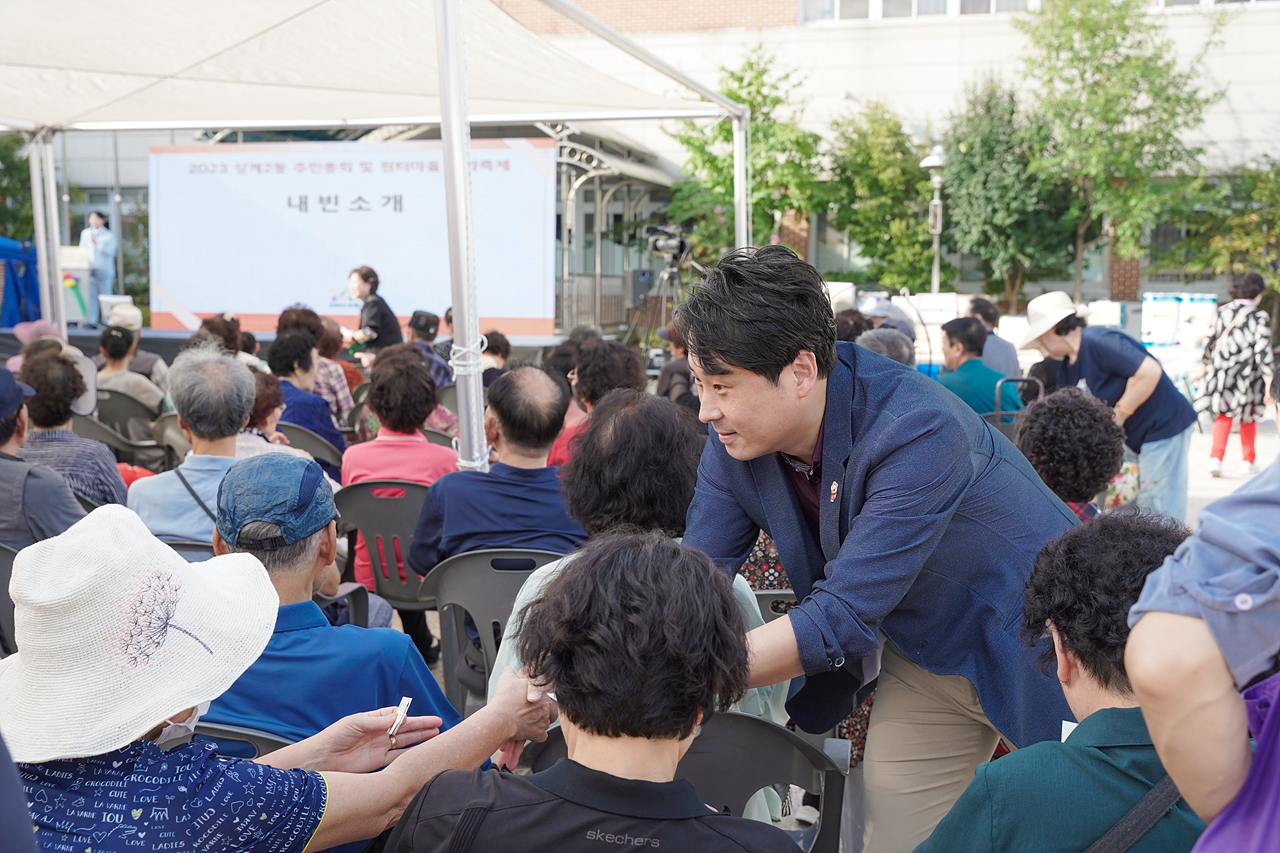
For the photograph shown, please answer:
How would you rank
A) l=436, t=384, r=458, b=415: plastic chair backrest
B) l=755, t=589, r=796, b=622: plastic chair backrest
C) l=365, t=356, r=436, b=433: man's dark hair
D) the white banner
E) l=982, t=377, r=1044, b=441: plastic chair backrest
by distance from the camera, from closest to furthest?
l=755, t=589, r=796, b=622: plastic chair backrest
l=365, t=356, r=436, b=433: man's dark hair
l=982, t=377, r=1044, b=441: plastic chair backrest
l=436, t=384, r=458, b=415: plastic chair backrest
the white banner

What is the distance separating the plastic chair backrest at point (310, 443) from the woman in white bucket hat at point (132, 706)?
3085 mm

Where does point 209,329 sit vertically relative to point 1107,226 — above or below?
below

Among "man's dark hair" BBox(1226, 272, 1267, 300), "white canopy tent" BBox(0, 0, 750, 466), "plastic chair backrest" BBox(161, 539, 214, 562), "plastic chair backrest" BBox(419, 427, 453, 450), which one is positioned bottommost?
"plastic chair backrest" BBox(161, 539, 214, 562)

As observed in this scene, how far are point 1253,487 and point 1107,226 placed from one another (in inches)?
756

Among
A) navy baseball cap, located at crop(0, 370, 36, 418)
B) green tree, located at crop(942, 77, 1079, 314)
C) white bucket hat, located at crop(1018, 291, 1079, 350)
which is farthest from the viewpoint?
green tree, located at crop(942, 77, 1079, 314)

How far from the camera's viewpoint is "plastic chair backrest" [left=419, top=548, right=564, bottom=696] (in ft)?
8.34

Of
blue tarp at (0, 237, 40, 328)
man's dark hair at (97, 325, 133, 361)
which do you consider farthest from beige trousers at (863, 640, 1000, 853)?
blue tarp at (0, 237, 40, 328)

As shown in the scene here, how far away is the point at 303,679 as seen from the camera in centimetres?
167

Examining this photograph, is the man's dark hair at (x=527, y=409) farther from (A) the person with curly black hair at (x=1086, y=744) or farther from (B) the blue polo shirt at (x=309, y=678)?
(A) the person with curly black hair at (x=1086, y=744)

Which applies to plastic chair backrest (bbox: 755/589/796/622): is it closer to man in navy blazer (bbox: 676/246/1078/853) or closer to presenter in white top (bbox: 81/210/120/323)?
man in navy blazer (bbox: 676/246/1078/853)

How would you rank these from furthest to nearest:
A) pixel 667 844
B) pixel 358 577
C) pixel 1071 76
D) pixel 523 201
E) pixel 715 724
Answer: pixel 1071 76
pixel 523 201
pixel 358 577
pixel 715 724
pixel 667 844

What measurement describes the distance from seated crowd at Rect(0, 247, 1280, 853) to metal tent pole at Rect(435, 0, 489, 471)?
3.14 feet

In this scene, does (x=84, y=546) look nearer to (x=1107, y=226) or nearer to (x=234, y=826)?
(x=234, y=826)

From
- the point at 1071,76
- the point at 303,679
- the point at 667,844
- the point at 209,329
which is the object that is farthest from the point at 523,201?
the point at 1071,76
